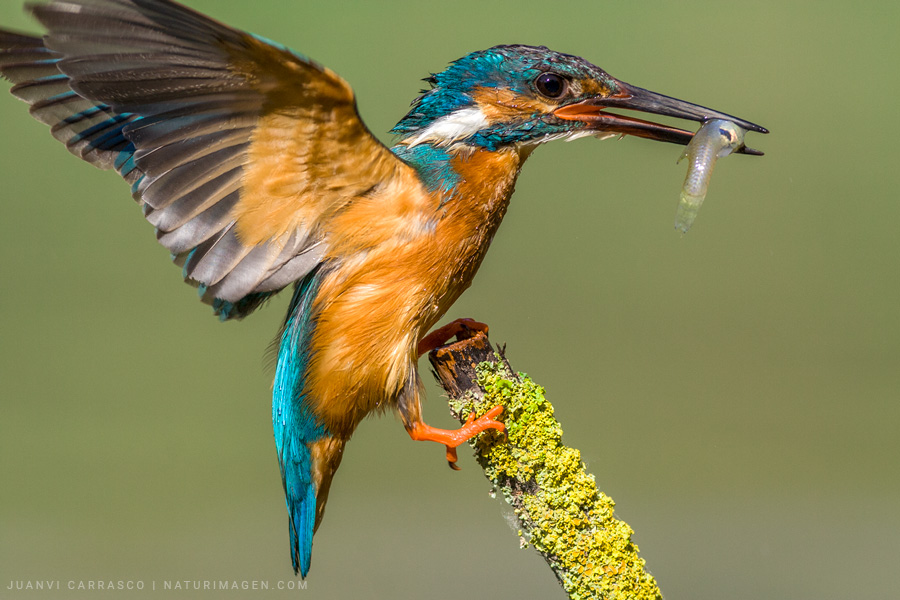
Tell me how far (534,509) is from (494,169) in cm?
76

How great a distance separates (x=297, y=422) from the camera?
2.03 meters

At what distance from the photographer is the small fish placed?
1.85 meters

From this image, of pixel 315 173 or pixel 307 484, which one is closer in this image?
pixel 315 173

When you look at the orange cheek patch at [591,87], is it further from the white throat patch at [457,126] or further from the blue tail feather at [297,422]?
the blue tail feather at [297,422]

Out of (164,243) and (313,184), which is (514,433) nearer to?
(313,184)

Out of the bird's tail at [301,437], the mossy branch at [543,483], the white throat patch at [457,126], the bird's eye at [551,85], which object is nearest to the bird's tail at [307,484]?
the bird's tail at [301,437]

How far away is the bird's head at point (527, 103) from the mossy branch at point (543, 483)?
0.49 m

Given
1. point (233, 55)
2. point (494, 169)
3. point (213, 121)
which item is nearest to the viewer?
point (233, 55)

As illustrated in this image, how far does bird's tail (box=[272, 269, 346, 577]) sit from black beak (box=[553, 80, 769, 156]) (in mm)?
720

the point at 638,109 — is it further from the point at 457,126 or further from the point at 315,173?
the point at 315,173

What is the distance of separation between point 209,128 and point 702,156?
1.06 meters

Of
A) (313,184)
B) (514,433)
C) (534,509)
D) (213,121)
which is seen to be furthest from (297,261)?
(534,509)

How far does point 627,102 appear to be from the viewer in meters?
2.03

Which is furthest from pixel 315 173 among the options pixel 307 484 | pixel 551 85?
pixel 307 484
